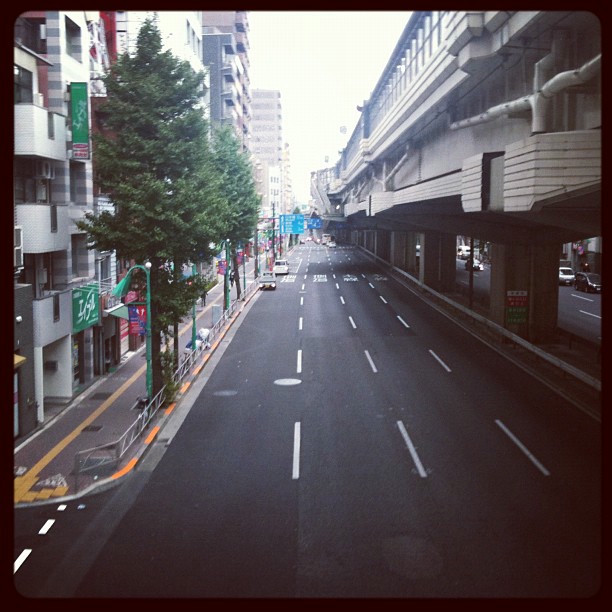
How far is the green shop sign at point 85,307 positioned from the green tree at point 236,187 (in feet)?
53.3

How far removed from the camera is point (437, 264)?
182 ft

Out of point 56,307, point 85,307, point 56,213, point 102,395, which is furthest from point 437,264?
point 56,307

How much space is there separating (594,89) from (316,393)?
1619cm

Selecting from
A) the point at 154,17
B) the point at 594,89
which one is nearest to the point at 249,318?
the point at 154,17

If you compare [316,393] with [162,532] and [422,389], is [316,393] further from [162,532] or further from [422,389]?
[162,532]

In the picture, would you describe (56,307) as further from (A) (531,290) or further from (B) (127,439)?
(A) (531,290)

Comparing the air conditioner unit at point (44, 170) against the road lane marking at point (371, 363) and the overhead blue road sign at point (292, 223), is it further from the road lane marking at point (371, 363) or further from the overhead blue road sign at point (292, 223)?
the overhead blue road sign at point (292, 223)

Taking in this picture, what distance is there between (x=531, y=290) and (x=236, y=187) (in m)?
23.0

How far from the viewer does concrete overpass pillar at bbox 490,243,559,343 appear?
30.7 metres

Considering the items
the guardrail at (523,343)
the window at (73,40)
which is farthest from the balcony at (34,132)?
the guardrail at (523,343)

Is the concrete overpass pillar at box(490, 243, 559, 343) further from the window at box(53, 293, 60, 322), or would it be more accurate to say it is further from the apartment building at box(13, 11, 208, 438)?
the window at box(53, 293, 60, 322)

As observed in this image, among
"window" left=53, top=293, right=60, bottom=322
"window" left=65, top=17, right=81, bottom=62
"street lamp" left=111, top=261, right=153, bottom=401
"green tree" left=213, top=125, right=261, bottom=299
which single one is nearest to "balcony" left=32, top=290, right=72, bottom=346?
"window" left=53, top=293, right=60, bottom=322

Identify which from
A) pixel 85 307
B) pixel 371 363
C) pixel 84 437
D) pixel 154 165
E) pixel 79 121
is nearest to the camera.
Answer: pixel 84 437

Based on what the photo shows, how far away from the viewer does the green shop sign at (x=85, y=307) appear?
86.6ft
